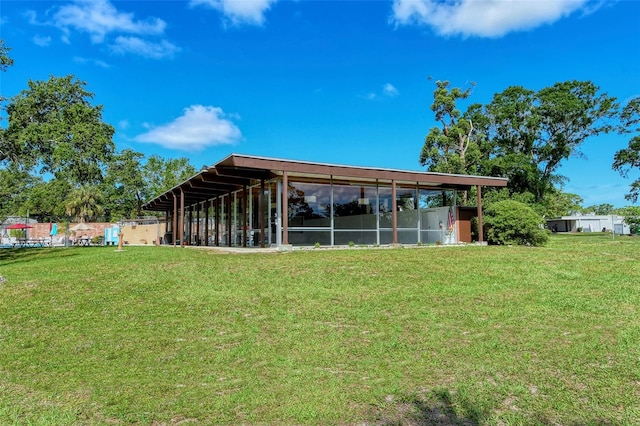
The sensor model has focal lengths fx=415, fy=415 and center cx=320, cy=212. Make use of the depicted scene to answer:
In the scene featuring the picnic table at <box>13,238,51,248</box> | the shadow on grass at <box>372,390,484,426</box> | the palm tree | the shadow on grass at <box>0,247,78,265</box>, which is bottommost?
the shadow on grass at <box>372,390,484,426</box>

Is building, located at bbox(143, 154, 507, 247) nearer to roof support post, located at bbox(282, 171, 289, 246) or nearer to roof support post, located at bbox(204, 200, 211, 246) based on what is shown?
roof support post, located at bbox(282, 171, 289, 246)

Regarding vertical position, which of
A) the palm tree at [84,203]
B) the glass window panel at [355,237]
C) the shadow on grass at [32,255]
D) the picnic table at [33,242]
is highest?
the palm tree at [84,203]

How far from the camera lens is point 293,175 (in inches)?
598

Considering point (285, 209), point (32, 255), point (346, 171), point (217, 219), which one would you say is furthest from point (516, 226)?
point (32, 255)

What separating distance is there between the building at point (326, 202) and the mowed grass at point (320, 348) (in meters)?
6.39

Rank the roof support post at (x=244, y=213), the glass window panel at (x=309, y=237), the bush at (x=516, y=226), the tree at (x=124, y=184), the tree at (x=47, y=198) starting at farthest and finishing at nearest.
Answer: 1. the tree at (x=124, y=184)
2. the tree at (x=47, y=198)
3. the roof support post at (x=244, y=213)
4. the bush at (x=516, y=226)
5. the glass window panel at (x=309, y=237)

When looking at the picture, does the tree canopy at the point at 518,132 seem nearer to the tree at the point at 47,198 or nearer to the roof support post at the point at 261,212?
the roof support post at the point at 261,212

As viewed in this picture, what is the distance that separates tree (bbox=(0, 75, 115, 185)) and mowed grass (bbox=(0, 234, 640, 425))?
9.55 m

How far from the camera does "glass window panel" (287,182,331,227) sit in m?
15.2

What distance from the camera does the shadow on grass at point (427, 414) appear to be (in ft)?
10.3

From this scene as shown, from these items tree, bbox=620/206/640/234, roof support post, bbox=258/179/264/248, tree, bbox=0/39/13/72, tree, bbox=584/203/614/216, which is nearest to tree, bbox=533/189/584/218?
tree, bbox=584/203/614/216

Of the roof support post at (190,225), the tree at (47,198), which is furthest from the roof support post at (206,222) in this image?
the tree at (47,198)

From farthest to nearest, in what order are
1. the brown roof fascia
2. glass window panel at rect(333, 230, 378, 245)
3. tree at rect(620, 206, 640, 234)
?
tree at rect(620, 206, 640, 234) → glass window panel at rect(333, 230, 378, 245) → the brown roof fascia

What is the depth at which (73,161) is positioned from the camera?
66.7 feet
